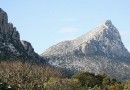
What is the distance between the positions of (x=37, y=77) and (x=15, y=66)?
11.0 metres

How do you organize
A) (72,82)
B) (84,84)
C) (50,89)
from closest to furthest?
(50,89) → (72,82) → (84,84)

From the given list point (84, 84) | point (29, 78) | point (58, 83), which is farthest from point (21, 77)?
point (84, 84)

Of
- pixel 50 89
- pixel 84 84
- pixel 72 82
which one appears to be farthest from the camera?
pixel 84 84

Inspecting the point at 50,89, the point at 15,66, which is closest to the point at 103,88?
the point at 50,89

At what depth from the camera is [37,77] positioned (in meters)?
179

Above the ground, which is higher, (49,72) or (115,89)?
(49,72)

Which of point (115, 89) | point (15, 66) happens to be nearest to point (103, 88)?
point (115, 89)

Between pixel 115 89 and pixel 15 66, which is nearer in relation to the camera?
pixel 115 89

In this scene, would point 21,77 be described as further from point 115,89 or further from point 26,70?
point 115,89

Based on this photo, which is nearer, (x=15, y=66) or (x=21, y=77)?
(x=21, y=77)

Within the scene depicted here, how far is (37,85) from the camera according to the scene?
169 metres

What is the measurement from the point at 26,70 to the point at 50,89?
18232mm

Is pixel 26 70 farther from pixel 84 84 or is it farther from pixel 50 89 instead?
pixel 84 84

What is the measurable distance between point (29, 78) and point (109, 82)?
4316 centimetres
